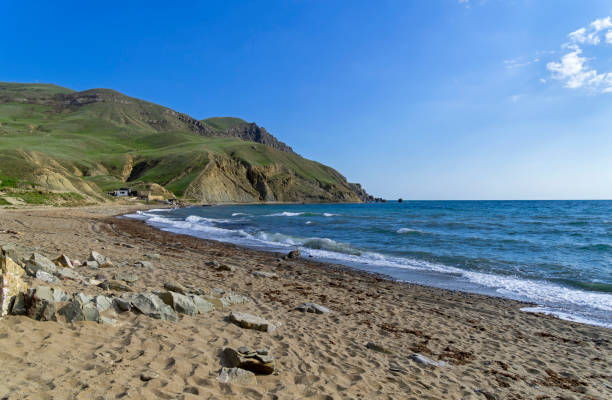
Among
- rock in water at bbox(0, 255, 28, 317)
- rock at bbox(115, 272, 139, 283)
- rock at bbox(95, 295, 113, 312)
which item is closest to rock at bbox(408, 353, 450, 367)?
rock at bbox(95, 295, 113, 312)

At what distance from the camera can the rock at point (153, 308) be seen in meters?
5.93

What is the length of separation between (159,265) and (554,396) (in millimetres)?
11150

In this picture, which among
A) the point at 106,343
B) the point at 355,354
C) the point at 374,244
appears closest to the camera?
the point at 106,343

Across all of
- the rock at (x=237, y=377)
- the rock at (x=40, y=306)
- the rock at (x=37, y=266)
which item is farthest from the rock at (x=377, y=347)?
the rock at (x=37, y=266)

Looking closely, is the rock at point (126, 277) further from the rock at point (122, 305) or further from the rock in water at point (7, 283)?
the rock in water at point (7, 283)

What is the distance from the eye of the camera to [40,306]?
4906 mm

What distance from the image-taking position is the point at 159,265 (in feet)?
38.0

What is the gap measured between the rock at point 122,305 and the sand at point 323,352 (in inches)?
7.4

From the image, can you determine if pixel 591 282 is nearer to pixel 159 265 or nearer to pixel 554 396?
pixel 554 396

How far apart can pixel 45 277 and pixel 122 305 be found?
2005 mm

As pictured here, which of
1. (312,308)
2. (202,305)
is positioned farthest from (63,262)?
(312,308)

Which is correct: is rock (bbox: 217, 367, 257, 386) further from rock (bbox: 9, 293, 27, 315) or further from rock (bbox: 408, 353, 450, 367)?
rock (bbox: 9, 293, 27, 315)

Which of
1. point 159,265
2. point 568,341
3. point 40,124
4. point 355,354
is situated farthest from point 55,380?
point 40,124

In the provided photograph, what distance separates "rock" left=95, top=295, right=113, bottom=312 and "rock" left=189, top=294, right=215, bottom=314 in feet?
4.95
